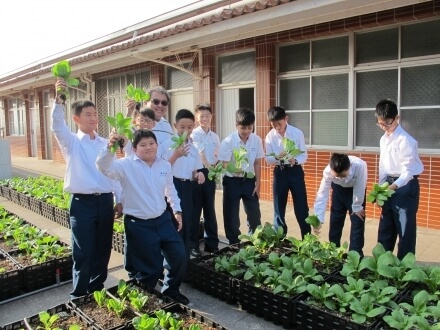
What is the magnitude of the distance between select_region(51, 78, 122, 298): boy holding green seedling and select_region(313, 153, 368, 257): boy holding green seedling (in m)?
2.03

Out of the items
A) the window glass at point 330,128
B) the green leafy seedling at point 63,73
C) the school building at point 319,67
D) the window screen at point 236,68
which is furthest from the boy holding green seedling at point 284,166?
the window screen at point 236,68

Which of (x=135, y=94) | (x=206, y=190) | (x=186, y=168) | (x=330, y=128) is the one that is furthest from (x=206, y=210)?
(x=330, y=128)

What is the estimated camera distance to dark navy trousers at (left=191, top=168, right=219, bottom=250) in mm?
4498

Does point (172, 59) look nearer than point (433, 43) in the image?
No

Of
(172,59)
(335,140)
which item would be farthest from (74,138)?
(172,59)

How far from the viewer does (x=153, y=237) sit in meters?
3.17

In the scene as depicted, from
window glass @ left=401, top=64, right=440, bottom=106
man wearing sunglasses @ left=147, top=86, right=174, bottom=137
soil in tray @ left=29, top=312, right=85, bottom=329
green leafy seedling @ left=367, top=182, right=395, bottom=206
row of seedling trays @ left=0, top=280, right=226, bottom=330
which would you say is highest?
window glass @ left=401, top=64, right=440, bottom=106

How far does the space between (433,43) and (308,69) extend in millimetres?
1965

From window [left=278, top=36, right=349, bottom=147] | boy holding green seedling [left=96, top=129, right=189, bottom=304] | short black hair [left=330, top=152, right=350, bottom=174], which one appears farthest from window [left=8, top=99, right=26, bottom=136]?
short black hair [left=330, top=152, right=350, bottom=174]

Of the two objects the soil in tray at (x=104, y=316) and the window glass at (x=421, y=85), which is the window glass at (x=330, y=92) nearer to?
the window glass at (x=421, y=85)

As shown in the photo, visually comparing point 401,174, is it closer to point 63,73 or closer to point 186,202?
point 186,202

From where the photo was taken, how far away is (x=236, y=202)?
4586 mm

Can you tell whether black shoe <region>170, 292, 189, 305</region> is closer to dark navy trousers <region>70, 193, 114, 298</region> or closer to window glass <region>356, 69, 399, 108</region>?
dark navy trousers <region>70, 193, 114, 298</region>

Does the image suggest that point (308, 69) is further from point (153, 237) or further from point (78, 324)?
point (78, 324)
